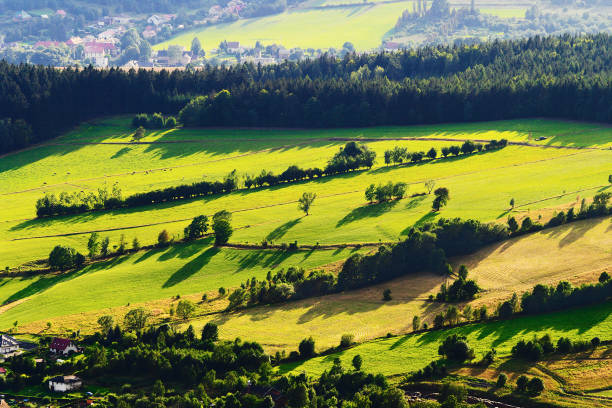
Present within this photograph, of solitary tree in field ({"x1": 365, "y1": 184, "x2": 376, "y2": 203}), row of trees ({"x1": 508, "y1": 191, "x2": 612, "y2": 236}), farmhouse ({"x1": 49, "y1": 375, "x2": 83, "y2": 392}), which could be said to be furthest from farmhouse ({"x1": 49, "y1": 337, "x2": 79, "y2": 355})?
row of trees ({"x1": 508, "y1": 191, "x2": 612, "y2": 236})

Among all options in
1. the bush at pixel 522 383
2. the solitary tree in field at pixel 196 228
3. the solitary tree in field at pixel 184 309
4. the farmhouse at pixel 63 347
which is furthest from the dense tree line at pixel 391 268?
the bush at pixel 522 383

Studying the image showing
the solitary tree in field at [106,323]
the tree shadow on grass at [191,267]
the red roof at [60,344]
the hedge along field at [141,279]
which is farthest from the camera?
the tree shadow on grass at [191,267]

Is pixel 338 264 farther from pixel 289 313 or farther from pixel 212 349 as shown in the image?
pixel 212 349

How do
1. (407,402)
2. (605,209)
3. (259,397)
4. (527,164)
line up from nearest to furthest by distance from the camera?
(407,402) → (259,397) → (605,209) → (527,164)

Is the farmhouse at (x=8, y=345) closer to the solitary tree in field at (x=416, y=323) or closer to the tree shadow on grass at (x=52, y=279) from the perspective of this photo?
the tree shadow on grass at (x=52, y=279)

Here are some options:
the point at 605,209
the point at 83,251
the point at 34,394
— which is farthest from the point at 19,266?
the point at 605,209

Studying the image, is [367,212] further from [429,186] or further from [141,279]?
[141,279]

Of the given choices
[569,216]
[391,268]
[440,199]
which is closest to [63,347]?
[391,268]
